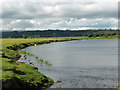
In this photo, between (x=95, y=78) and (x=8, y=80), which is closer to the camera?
(x=8, y=80)

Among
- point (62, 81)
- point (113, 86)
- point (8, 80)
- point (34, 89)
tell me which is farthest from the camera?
point (62, 81)

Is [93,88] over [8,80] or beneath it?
beneath

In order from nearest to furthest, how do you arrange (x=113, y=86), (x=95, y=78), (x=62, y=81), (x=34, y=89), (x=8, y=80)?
(x=8, y=80), (x=34, y=89), (x=113, y=86), (x=62, y=81), (x=95, y=78)

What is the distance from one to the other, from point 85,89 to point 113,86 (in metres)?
5.71

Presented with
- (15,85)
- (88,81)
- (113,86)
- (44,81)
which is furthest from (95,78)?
(15,85)

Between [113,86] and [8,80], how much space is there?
19010 mm

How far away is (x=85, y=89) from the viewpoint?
30688mm

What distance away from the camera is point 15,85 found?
91.3ft

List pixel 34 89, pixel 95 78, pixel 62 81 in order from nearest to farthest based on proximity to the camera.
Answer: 1. pixel 34 89
2. pixel 62 81
3. pixel 95 78

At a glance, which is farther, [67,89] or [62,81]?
[62,81]

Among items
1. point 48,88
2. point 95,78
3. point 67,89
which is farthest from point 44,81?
point 95,78

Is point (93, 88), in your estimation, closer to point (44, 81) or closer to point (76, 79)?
point (76, 79)

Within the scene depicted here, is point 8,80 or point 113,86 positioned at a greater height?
point 8,80

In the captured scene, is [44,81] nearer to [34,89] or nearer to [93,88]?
[34,89]
